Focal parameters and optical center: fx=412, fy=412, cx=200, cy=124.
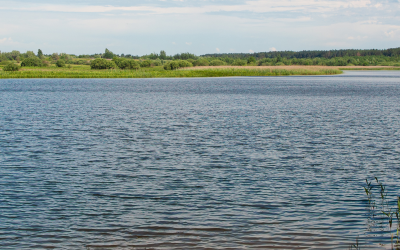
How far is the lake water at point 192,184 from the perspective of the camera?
1035 centimetres

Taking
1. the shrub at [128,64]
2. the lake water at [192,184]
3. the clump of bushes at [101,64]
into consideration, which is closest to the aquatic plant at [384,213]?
the lake water at [192,184]

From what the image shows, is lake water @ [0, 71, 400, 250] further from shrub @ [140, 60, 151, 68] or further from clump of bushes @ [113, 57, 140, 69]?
shrub @ [140, 60, 151, 68]

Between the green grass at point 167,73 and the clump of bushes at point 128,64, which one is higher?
the clump of bushes at point 128,64

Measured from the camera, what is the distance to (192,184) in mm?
15008

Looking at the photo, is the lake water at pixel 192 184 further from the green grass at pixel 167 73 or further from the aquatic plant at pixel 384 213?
the green grass at pixel 167 73

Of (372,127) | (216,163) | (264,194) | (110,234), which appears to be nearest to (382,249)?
(264,194)

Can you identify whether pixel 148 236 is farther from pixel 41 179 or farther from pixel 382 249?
pixel 41 179

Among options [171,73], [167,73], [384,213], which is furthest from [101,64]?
[384,213]

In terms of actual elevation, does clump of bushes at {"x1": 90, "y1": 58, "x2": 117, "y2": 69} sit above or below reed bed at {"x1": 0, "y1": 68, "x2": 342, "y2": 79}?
above

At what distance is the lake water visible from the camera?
10352mm

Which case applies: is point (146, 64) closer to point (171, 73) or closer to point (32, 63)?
point (32, 63)

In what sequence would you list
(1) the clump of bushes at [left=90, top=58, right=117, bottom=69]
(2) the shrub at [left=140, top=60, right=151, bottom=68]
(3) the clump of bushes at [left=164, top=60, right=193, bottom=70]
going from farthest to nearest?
(2) the shrub at [left=140, top=60, right=151, bottom=68] → (1) the clump of bushes at [left=90, top=58, right=117, bottom=69] → (3) the clump of bushes at [left=164, top=60, right=193, bottom=70]

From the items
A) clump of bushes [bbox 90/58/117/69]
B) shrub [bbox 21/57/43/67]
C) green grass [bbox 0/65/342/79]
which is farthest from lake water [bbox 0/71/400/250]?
shrub [bbox 21/57/43/67]

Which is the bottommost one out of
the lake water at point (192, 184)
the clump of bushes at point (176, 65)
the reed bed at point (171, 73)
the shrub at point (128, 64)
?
the lake water at point (192, 184)
